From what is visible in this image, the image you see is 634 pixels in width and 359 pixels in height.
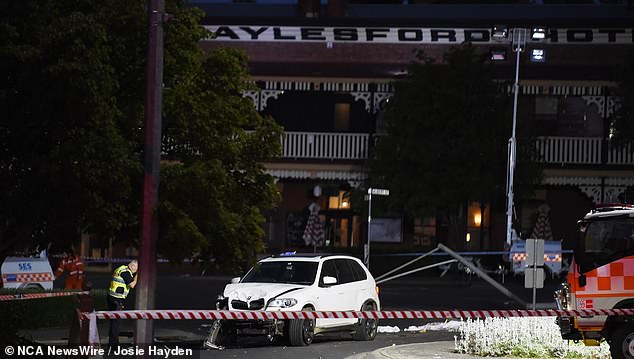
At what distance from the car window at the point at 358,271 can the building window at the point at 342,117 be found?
23.6 metres

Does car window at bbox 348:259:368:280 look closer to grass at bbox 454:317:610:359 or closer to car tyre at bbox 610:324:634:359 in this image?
grass at bbox 454:317:610:359

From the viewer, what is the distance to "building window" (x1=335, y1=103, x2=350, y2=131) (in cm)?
4466

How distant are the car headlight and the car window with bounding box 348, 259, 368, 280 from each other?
7.40 feet

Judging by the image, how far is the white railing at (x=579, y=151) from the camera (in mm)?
41688

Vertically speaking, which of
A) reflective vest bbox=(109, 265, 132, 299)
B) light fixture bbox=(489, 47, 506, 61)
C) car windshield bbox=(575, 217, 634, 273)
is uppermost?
light fixture bbox=(489, 47, 506, 61)

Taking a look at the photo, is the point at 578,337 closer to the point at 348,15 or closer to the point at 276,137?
the point at 276,137

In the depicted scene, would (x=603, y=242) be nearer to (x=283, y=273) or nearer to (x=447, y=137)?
(x=283, y=273)

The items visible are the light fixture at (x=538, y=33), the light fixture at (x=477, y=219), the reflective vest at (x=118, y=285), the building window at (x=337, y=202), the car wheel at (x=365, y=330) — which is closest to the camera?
the reflective vest at (x=118, y=285)

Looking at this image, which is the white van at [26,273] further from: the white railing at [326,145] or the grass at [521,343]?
the white railing at [326,145]

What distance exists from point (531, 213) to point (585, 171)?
10.9ft

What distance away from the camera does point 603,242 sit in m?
16.1

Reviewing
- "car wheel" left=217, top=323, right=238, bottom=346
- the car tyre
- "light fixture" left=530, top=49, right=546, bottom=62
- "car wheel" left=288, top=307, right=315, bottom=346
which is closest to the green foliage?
"light fixture" left=530, top=49, right=546, bottom=62

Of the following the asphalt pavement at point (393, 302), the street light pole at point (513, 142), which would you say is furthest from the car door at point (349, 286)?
the street light pole at point (513, 142)

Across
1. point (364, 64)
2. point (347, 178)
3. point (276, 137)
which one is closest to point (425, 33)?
point (364, 64)
